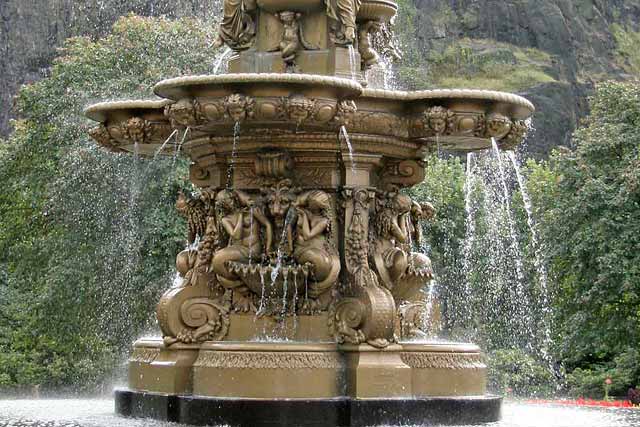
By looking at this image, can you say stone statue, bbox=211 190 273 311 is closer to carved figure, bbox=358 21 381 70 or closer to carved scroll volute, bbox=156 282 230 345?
carved scroll volute, bbox=156 282 230 345

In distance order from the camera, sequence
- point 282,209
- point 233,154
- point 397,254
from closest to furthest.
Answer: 1. point 282,209
2. point 233,154
3. point 397,254

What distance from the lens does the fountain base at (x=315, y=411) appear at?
32.8ft

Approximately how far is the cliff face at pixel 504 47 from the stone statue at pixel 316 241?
49628 millimetres

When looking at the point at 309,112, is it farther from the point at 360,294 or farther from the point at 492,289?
the point at 492,289

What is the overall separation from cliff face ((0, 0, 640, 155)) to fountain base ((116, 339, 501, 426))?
49.8m

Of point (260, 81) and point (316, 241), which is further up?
point (260, 81)

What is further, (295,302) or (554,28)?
(554,28)

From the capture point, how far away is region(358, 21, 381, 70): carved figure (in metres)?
12.1

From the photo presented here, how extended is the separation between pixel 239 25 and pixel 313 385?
3.61 m

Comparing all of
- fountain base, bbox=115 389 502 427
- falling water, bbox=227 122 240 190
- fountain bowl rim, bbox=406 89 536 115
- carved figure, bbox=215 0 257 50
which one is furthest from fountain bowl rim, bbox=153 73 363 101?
fountain base, bbox=115 389 502 427

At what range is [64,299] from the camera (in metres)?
27.5

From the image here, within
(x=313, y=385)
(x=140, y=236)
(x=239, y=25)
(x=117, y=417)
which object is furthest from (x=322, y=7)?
(x=140, y=236)

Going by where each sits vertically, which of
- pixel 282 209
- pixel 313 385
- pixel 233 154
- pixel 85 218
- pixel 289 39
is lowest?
pixel 313 385

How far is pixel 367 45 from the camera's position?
12086 mm
